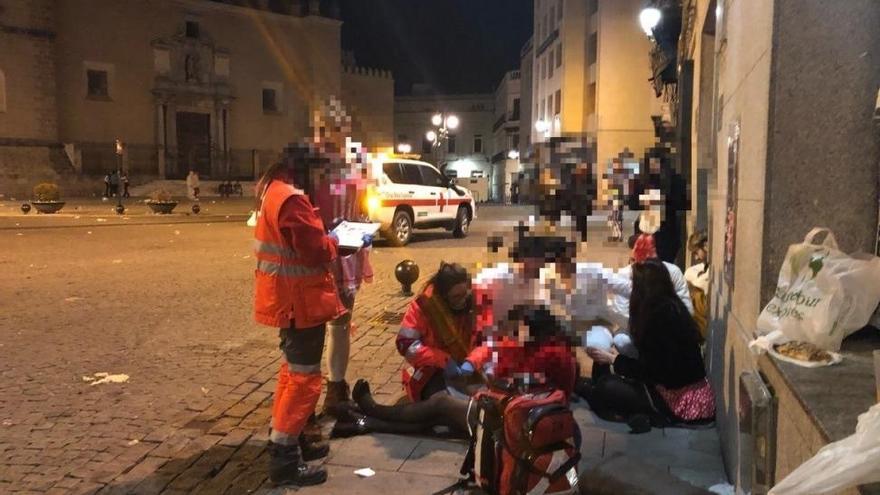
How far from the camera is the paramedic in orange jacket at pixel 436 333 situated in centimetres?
471

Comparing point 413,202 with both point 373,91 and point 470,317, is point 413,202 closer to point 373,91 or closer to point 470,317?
point 470,317

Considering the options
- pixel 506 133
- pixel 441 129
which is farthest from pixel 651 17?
pixel 506 133

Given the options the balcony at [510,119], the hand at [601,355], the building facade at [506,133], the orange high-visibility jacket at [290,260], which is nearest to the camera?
the orange high-visibility jacket at [290,260]

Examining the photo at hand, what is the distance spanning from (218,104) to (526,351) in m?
46.7

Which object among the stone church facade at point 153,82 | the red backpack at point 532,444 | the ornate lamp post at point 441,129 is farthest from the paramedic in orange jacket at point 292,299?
the ornate lamp post at point 441,129

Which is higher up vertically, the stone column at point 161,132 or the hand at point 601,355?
the stone column at point 161,132

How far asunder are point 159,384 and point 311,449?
6.88 ft

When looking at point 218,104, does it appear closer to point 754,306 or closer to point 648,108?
point 648,108

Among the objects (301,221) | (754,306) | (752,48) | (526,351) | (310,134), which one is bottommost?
(526,351)

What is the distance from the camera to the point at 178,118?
45.7 meters

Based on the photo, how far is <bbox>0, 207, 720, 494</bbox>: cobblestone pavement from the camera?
418cm

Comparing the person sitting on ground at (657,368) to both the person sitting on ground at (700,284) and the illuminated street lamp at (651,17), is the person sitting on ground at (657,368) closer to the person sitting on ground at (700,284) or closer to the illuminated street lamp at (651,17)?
the person sitting on ground at (700,284)

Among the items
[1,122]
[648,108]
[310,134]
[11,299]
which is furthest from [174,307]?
[1,122]

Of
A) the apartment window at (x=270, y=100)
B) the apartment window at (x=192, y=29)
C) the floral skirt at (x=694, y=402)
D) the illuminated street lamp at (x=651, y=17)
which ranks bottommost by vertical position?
the floral skirt at (x=694, y=402)
